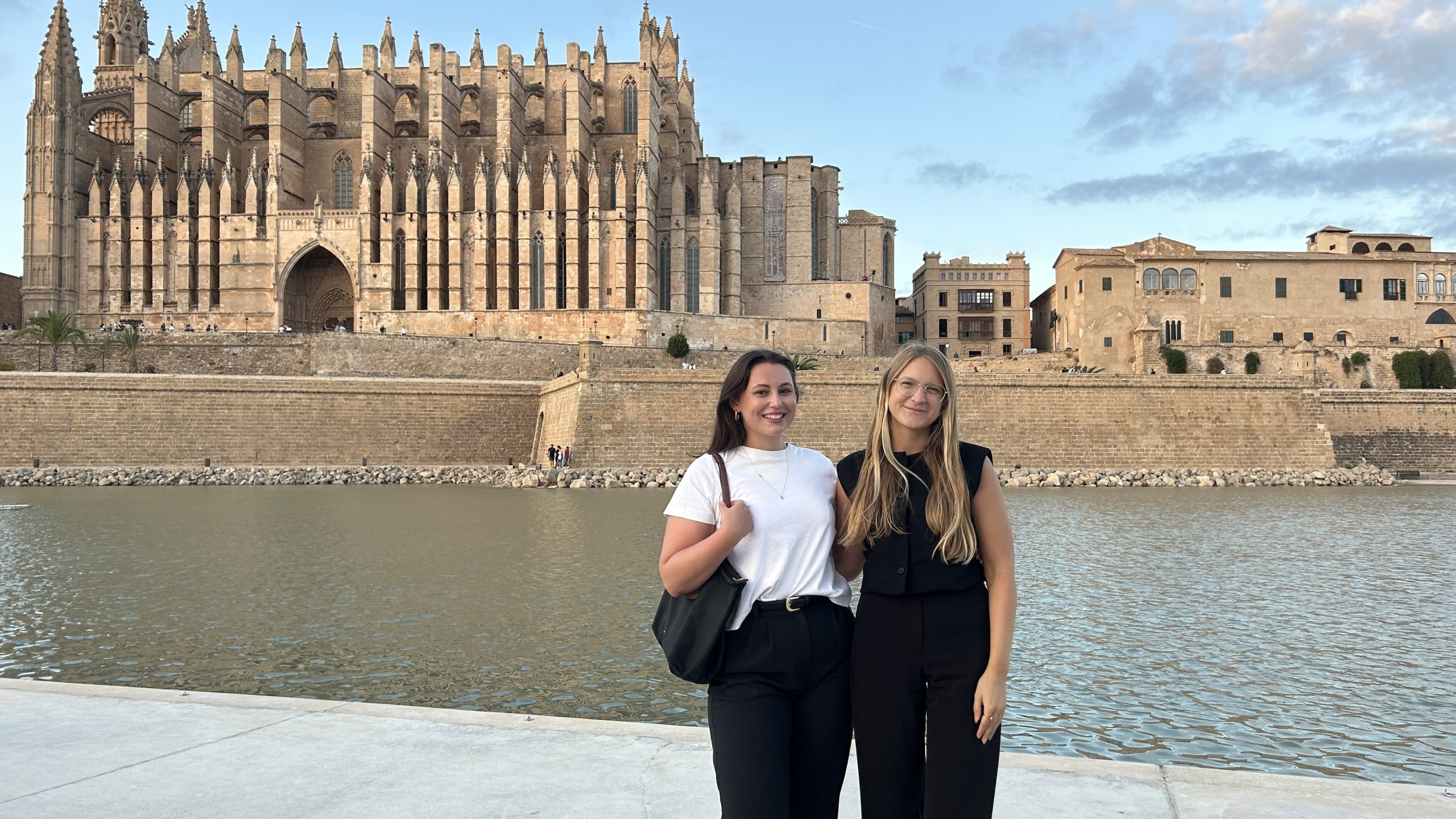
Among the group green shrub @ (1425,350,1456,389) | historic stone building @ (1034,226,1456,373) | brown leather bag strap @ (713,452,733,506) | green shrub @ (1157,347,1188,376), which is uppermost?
historic stone building @ (1034,226,1456,373)

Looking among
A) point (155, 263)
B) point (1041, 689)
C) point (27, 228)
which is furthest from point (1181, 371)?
point (27, 228)

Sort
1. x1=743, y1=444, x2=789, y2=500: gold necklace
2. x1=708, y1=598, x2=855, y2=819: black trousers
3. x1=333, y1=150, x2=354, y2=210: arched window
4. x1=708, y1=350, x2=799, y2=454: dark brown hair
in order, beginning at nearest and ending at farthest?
x1=708, y1=598, x2=855, y2=819: black trousers → x1=743, y1=444, x2=789, y2=500: gold necklace → x1=708, y1=350, x2=799, y2=454: dark brown hair → x1=333, y1=150, x2=354, y2=210: arched window

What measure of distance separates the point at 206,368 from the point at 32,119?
51.5ft

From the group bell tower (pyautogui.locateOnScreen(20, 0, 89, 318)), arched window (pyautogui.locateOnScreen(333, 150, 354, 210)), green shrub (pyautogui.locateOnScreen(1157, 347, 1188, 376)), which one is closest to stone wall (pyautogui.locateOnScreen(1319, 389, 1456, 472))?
green shrub (pyautogui.locateOnScreen(1157, 347, 1188, 376))

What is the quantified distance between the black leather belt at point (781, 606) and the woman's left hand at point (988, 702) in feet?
1.57

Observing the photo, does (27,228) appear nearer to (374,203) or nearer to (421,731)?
(374,203)

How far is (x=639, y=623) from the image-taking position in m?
9.39

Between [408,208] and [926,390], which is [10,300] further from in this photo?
[926,390]

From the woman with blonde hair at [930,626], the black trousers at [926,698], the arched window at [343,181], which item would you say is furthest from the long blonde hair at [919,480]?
the arched window at [343,181]

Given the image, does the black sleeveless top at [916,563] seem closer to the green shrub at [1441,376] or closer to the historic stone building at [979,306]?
the green shrub at [1441,376]

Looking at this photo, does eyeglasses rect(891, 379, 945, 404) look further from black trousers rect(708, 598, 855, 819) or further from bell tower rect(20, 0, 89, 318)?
bell tower rect(20, 0, 89, 318)

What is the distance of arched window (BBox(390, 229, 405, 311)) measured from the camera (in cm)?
4506

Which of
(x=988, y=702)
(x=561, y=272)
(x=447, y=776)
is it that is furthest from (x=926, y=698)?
(x=561, y=272)

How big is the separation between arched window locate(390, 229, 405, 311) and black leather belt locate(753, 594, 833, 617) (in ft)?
146
